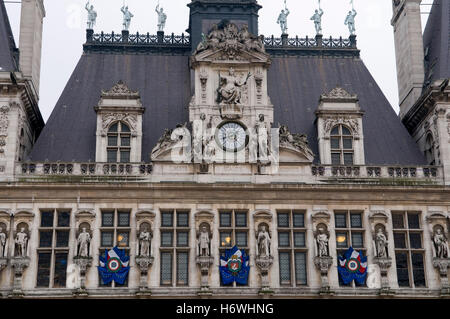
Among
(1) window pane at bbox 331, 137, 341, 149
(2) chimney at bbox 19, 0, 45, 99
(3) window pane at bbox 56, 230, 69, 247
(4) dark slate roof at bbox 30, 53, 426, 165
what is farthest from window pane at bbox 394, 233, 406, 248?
(2) chimney at bbox 19, 0, 45, 99

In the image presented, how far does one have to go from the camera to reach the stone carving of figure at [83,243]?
37.9 m

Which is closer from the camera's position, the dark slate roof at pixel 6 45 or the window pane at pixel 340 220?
the window pane at pixel 340 220

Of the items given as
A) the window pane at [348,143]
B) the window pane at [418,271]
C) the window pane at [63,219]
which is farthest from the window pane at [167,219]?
the window pane at [418,271]

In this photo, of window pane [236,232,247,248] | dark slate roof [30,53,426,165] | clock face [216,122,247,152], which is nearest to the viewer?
window pane [236,232,247,248]

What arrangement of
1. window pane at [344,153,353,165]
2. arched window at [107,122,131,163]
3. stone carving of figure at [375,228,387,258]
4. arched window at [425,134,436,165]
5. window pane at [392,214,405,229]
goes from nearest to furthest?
stone carving of figure at [375,228,387,258]
window pane at [392,214,405,229]
arched window at [107,122,131,163]
window pane at [344,153,353,165]
arched window at [425,134,436,165]

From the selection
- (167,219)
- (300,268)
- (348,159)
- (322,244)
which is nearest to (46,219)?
(167,219)

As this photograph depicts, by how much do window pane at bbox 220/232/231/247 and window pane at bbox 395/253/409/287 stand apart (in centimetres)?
739

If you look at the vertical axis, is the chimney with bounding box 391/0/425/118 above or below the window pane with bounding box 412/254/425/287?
above

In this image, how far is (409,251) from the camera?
39000 millimetres

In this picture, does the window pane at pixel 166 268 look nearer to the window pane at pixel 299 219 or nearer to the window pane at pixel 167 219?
the window pane at pixel 167 219

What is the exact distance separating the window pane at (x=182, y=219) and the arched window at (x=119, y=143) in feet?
11.9

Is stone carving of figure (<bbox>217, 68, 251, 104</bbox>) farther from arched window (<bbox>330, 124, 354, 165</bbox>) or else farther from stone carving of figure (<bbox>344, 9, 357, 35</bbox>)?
stone carving of figure (<bbox>344, 9, 357, 35</bbox>)

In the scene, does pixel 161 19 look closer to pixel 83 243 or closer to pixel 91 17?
pixel 91 17

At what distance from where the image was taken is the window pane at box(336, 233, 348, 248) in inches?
1538
